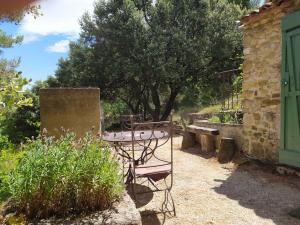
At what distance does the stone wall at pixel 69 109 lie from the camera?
5160 millimetres

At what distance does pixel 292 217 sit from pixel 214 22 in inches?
454

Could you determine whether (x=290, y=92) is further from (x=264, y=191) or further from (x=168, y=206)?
(x=168, y=206)

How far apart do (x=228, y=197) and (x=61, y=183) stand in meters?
2.71

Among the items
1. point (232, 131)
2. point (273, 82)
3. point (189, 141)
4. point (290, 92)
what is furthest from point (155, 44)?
point (290, 92)

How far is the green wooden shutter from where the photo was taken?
191 inches

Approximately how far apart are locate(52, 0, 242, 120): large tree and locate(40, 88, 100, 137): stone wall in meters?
7.17

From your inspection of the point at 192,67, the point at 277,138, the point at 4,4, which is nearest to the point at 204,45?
the point at 192,67

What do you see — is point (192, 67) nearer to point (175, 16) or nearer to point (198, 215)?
point (175, 16)

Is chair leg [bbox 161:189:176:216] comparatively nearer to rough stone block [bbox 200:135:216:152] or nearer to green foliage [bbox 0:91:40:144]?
rough stone block [bbox 200:135:216:152]

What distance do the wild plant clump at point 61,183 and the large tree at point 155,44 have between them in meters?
9.91

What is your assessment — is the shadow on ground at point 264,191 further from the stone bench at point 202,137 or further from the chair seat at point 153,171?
the stone bench at point 202,137

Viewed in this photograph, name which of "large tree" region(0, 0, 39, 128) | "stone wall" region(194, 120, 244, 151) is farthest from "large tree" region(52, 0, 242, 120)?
"stone wall" region(194, 120, 244, 151)

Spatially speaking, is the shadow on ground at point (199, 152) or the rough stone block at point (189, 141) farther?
the rough stone block at point (189, 141)

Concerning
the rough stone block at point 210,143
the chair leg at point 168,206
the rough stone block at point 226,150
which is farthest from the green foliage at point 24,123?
the chair leg at point 168,206
